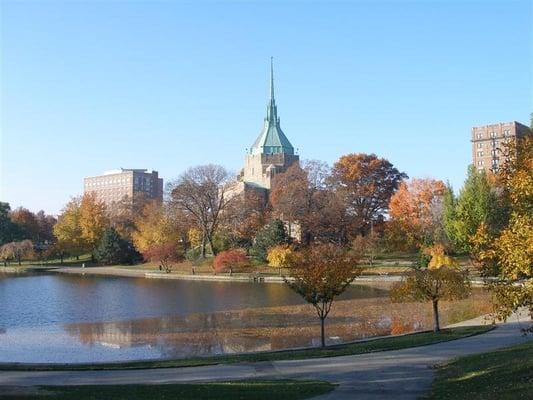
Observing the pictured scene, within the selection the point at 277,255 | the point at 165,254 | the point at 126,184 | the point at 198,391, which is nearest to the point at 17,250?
the point at 165,254

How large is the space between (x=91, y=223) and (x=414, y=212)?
44.2 metres

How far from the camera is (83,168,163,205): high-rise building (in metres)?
176

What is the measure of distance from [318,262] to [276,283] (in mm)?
29655

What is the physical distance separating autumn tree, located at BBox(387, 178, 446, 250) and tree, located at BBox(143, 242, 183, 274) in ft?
81.1

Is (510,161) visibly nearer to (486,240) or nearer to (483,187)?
(486,240)

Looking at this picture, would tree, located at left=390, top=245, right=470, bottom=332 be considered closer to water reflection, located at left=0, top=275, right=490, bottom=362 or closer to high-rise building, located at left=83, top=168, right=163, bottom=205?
water reflection, located at left=0, top=275, right=490, bottom=362

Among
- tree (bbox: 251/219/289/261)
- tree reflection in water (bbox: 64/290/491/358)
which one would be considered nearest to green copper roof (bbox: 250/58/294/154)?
tree (bbox: 251/219/289/261)

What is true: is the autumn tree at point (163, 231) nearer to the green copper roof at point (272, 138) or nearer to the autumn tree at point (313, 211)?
the autumn tree at point (313, 211)

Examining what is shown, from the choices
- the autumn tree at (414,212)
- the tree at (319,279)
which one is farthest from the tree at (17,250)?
the tree at (319,279)

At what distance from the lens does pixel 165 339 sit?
24.6 metres

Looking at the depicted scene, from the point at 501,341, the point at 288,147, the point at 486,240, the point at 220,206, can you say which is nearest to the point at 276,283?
the point at 220,206

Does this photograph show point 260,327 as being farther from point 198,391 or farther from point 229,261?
point 229,261

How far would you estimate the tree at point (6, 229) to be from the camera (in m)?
87.8

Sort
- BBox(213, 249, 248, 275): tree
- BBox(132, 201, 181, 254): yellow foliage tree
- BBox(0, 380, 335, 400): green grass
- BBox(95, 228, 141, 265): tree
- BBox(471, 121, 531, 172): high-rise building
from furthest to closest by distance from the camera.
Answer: BBox(471, 121, 531, 172): high-rise building → BBox(95, 228, 141, 265): tree → BBox(132, 201, 181, 254): yellow foliage tree → BBox(213, 249, 248, 275): tree → BBox(0, 380, 335, 400): green grass
